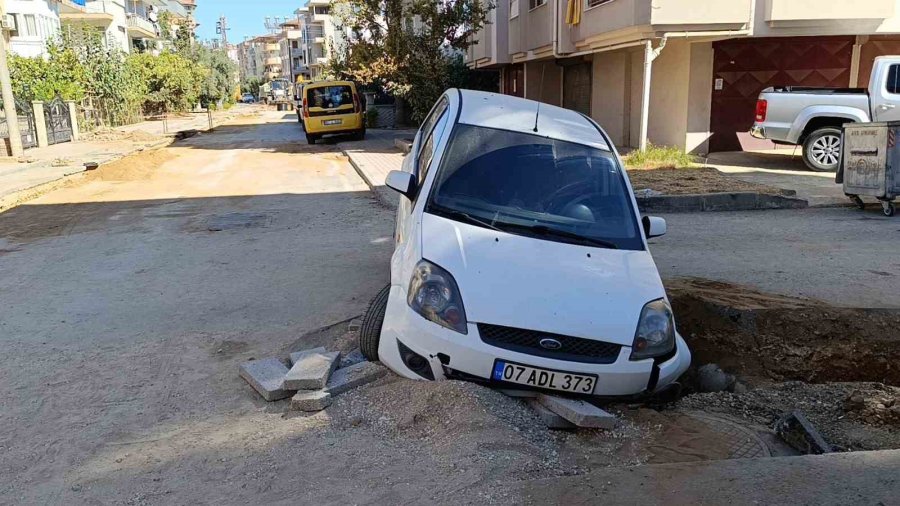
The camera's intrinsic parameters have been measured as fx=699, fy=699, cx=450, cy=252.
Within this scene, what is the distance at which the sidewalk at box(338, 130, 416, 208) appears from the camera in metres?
12.9

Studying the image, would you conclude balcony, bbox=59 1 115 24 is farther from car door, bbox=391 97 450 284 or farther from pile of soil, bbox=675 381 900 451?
pile of soil, bbox=675 381 900 451

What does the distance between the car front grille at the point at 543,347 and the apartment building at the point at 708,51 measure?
12.0 m

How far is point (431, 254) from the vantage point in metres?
4.18

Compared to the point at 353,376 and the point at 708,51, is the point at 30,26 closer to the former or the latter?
the point at 708,51

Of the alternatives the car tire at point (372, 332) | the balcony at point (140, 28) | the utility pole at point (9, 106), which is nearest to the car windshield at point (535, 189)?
the car tire at point (372, 332)

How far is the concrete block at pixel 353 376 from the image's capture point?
418 centimetres

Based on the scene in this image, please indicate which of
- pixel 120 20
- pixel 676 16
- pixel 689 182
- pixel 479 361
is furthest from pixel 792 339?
pixel 120 20

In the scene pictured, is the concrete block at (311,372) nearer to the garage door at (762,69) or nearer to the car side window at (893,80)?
the car side window at (893,80)

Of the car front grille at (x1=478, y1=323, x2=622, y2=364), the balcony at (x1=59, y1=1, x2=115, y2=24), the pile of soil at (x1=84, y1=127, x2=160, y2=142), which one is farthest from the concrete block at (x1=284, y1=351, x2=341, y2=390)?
the balcony at (x1=59, y1=1, x2=115, y2=24)

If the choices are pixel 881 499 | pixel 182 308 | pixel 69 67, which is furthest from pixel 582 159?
pixel 69 67

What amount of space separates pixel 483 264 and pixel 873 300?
13.5 ft

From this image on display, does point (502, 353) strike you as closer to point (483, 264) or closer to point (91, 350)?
point (483, 264)

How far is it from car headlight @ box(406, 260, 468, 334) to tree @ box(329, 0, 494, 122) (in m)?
18.3

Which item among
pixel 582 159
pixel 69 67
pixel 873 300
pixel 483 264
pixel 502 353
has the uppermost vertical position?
pixel 69 67
